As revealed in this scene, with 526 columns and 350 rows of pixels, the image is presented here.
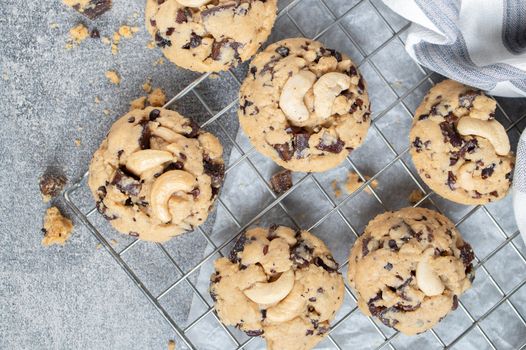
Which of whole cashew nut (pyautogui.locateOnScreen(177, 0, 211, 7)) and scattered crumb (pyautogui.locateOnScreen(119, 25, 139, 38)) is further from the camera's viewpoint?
scattered crumb (pyautogui.locateOnScreen(119, 25, 139, 38))

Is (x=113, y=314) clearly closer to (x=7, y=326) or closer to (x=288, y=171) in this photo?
(x=7, y=326)

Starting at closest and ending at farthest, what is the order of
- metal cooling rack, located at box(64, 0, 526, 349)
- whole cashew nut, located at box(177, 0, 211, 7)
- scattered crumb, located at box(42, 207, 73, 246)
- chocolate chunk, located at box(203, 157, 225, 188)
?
whole cashew nut, located at box(177, 0, 211, 7) < chocolate chunk, located at box(203, 157, 225, 188) < metal cooling rack, located at box(64, 0, 526, 349) < scattered crumb, located at box(42, 207, 73, 246)

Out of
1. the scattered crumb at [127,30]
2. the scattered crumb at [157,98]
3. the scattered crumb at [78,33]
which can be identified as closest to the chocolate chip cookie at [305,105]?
the scattered crumb at [157,98]

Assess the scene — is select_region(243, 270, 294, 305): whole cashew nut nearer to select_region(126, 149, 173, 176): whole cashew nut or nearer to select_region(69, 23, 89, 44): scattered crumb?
select_region(126, 149, 173, 176): whole cashew nut

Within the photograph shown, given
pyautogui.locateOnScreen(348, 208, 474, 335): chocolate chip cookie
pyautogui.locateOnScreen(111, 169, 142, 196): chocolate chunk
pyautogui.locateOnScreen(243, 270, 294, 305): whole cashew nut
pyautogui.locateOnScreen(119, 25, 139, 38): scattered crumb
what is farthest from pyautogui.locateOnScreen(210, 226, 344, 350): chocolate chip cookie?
pyautogui.locateOnScreen(119, 25, 139, 38): scattered crumb

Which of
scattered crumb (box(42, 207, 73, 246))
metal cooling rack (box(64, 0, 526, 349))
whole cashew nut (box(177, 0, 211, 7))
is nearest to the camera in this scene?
whole cashew nut (box(177, 0, 211, 7))

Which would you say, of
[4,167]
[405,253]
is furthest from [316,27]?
[4,167]
